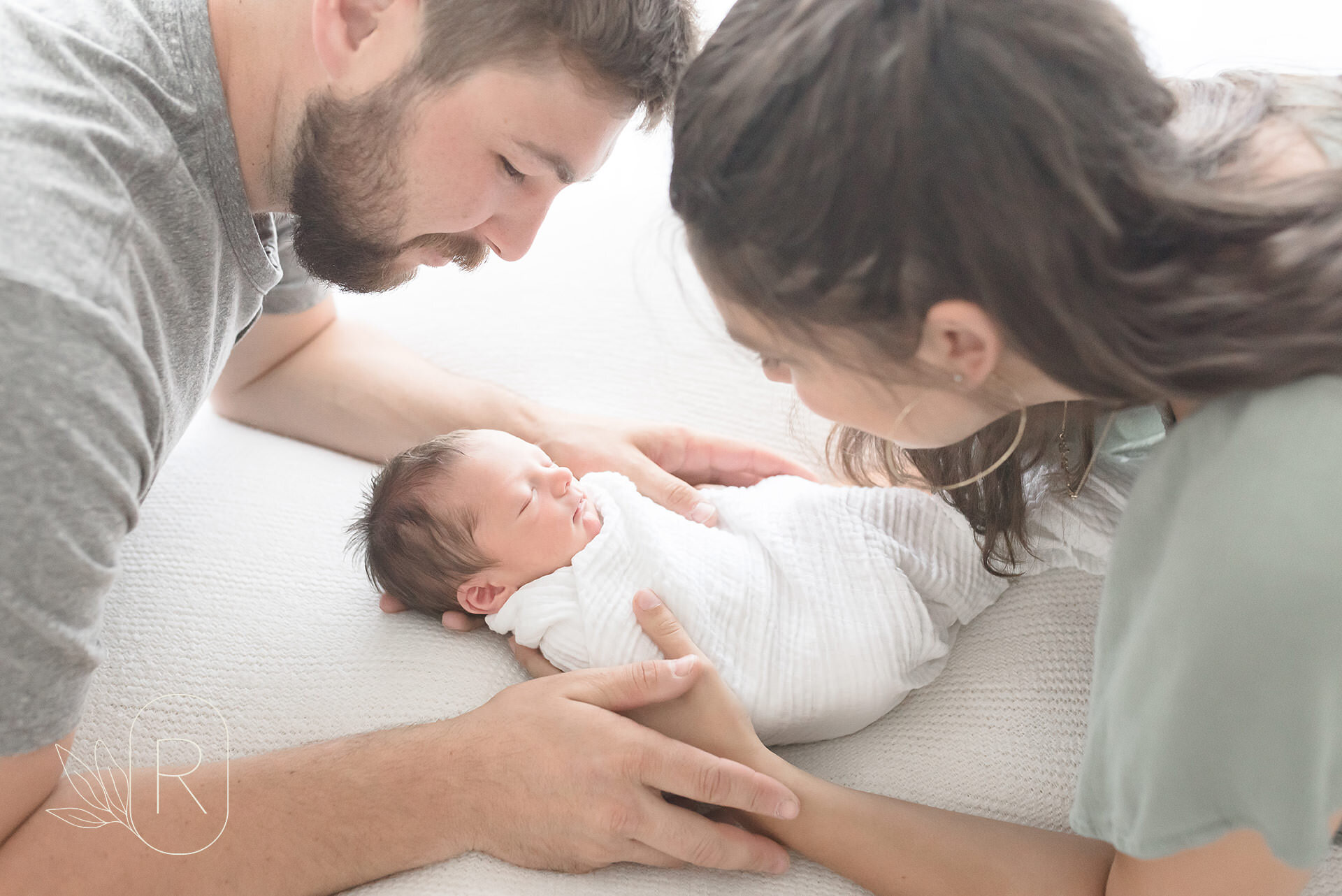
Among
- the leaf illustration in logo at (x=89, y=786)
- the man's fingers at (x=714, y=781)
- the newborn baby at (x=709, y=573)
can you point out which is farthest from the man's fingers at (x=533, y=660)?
the leaf illustration in logo at (x=89, y=786)

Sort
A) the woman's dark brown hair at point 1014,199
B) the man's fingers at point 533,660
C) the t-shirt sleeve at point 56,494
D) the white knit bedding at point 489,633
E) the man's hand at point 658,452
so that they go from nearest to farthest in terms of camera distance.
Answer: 1. the woman's dark brown hair at point 1014,199
2. the t-shirt sleeve at point 56,494
3. the white knit bedding at point 489,633
4. the man's fingers at point 533,660
5. the man's hand at point 658,452

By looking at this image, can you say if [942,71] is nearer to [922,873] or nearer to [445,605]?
[922,873]

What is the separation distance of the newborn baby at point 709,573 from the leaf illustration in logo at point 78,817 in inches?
17.3

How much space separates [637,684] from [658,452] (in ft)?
1.71

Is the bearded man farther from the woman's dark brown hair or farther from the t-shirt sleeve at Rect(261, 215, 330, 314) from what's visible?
the woman's dark brown hair

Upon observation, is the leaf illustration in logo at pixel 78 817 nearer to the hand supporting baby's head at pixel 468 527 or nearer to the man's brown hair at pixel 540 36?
the hand supporting baby's head at pixel 468 527

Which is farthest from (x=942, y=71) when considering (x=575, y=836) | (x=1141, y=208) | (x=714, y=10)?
(x=714, y=10)

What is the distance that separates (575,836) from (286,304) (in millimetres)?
1090

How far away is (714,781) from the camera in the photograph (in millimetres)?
1121

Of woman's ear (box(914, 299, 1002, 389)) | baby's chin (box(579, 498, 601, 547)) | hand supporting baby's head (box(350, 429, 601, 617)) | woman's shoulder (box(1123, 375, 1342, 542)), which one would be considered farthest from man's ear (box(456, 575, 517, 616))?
woman's shoulder (box(1123, 375, 1342, 542))

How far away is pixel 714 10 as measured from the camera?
2.34 m

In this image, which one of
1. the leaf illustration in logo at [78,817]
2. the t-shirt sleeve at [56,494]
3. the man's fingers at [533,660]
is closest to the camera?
the t-shirt sleeve at [56,494]

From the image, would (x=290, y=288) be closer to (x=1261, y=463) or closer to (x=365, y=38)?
(x=365, y=38)

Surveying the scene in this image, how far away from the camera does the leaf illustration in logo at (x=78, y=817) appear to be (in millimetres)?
1096
